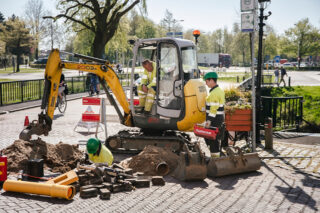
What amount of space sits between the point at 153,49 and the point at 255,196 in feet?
16.9

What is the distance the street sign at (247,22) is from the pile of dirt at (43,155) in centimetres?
516

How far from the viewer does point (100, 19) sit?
89.3 feet

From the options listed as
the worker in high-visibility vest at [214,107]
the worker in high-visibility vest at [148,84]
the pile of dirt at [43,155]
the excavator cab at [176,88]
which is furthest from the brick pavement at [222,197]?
the worker in high-visibility vest at [148,84]

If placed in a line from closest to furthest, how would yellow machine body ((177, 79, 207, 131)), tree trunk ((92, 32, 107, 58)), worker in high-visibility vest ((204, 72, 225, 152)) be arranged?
worker in high-visibility vest ((204, 72, 225, 152)) → yellow machine body ((177, 79, 207, 131)) → tree trunk ((92, 32, 107, 58))

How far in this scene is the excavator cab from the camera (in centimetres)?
831

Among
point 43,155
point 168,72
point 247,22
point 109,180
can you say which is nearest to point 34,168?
point 43,155

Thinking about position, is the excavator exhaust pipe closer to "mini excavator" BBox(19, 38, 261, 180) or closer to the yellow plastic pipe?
"mini excavator" BBox(19, 38, 261, 180)

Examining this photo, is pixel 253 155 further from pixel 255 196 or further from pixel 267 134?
pixel 267 134

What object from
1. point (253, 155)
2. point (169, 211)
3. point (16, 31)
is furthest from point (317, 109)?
point (16, 31)

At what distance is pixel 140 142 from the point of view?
354 inches

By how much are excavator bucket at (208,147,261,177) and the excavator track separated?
163 cm

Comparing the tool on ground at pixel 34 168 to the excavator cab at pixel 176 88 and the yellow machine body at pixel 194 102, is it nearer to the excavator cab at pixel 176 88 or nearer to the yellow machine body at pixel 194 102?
the excavator cab at pixel 176 88

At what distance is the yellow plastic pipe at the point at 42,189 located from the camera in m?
5.68

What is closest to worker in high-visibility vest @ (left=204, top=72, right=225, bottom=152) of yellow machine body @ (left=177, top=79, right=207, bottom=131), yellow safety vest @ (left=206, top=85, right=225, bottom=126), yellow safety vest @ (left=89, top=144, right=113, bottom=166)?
yellow safety vest @ (left=206, top=85, right=225, bottom=126)
